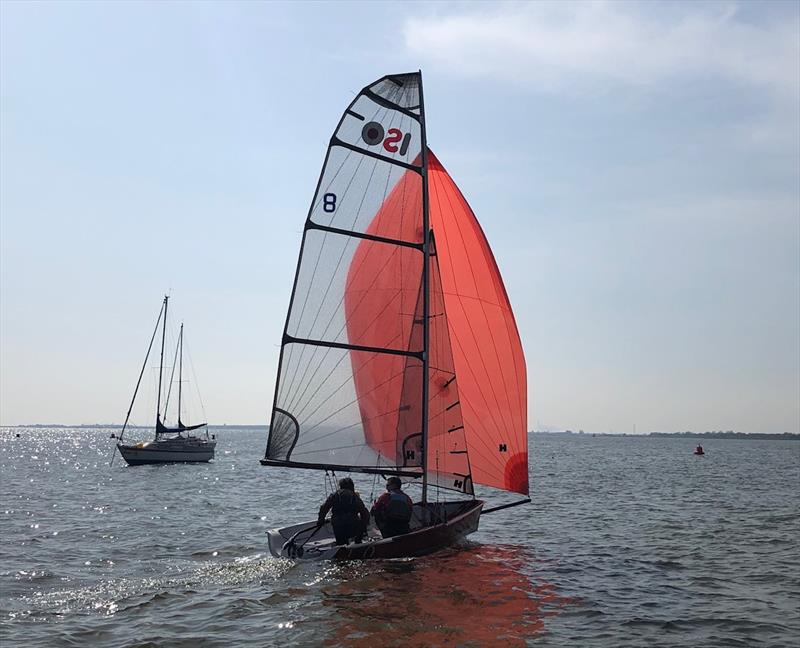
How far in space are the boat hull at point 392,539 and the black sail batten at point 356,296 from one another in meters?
1.42

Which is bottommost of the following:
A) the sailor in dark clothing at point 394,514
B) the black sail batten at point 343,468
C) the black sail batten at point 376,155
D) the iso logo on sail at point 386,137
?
the sailor in dark clothing at point 394,514

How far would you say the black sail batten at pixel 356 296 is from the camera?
53.7 feet

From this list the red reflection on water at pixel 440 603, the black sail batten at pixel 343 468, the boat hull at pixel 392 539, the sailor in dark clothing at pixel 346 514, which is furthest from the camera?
the black sail batten at pixel 343 468

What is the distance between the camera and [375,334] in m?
16.8

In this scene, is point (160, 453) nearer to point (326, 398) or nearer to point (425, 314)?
point (326, 398)

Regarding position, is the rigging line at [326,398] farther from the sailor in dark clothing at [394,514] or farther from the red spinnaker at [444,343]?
the sailor in dark clothing at [394,514]

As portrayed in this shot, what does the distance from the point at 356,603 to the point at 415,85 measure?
11.2m

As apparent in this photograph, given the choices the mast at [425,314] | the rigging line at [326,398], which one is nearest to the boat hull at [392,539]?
the mast at [425,314]

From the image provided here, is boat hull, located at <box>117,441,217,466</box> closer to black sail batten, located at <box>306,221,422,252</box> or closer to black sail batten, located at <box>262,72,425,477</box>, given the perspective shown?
black sail batten, located at <box>262,72,425,477</box>

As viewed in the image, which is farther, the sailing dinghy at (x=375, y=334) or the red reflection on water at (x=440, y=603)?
the sailing dinghy at (x=375, y=334)

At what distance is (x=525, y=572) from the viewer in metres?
15.8

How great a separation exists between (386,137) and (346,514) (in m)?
8.26

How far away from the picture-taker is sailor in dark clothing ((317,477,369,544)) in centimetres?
1484

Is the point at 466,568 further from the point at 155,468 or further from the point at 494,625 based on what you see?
the point at 155,468
